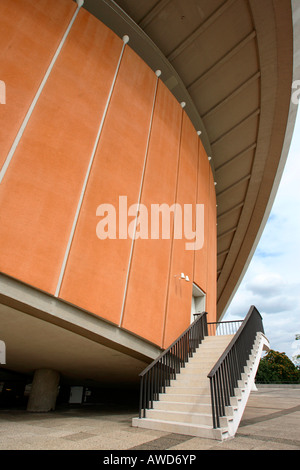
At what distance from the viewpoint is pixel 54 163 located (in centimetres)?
539

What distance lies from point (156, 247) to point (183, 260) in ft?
5.64

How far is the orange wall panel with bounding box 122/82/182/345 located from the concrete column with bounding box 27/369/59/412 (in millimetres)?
3843

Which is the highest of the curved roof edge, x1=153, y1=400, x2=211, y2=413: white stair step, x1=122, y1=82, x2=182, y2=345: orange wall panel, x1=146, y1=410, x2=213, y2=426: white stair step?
the curved roof edge

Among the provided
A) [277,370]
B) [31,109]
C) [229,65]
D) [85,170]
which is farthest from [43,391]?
[277,370]

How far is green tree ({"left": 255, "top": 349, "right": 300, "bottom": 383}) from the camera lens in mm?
44031

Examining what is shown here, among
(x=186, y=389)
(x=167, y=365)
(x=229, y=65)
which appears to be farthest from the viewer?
(x=229, y=65)

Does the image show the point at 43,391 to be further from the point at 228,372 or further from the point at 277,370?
the point at 277,370

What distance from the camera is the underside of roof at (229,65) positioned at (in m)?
8.82

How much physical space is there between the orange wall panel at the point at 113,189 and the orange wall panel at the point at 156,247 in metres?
0.36

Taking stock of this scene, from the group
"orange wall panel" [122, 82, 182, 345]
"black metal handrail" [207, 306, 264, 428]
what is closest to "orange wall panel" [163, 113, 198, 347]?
"orange wall panel" [122, 82, 182, 345]

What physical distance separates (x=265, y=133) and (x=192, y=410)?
12100mm

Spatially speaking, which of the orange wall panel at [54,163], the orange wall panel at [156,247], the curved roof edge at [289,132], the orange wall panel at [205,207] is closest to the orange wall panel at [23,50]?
the orange wall panel at [54,163]

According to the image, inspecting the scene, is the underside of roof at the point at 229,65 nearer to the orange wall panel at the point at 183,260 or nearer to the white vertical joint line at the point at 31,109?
the orange wall panel at the point at 183,260

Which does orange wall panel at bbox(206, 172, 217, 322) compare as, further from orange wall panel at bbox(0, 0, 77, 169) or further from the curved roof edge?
orange wall panel at bbox(0, 0, 77, 169)
